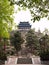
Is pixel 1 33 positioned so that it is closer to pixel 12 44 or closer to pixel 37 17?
pixel 37 17

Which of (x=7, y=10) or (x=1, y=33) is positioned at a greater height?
(x=7, y=10)

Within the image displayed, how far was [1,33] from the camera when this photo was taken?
13.9 m

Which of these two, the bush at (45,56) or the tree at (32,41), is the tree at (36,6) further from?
the tree at (32,41)

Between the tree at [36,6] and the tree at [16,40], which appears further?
the tree at [16,40]

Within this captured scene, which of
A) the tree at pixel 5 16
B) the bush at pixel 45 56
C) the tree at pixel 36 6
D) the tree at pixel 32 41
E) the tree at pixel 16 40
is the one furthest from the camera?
the tree at pixel 32 41

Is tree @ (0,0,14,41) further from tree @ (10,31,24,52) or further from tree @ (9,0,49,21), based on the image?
tree @ (10,31,24,52)

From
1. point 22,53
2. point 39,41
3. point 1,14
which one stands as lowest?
point 22,53

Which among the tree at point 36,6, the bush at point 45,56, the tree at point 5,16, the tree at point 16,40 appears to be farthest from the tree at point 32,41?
the tree at point 36,6

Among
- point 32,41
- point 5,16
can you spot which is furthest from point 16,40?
point 5,16

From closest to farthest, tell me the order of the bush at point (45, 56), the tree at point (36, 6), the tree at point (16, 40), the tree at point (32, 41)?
the tree at point (36, 6)
the bush at point (45, 56)
the tree at point (16, 40)
the tree at point (32, 41)

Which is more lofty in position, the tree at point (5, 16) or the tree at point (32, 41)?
the tree at point (5, 16)

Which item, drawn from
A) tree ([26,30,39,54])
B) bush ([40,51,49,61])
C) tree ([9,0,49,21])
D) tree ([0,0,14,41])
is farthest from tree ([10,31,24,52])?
tree ([9,0,49,21])

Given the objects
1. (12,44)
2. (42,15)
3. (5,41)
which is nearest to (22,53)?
(12,44)

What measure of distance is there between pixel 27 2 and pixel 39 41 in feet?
102
